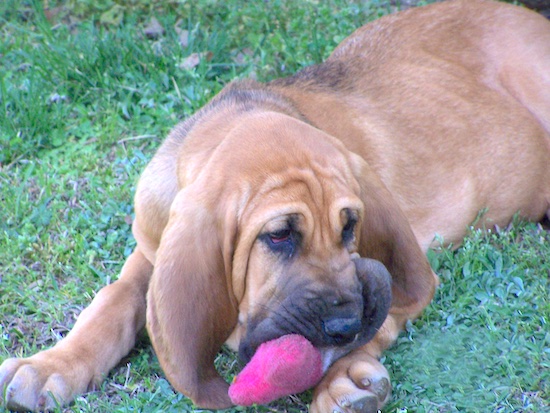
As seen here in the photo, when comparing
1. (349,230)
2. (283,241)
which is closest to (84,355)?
(283,241)

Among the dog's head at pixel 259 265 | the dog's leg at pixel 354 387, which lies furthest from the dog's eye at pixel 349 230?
the dog's leg at pixel 354 387

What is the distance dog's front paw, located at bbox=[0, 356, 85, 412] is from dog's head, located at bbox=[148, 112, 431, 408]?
60 centimetres

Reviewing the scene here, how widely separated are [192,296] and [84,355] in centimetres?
79

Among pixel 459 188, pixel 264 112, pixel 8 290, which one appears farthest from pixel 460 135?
pixel 8 290

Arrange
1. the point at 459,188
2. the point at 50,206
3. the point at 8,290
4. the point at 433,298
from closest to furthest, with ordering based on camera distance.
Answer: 1. the point at 433,298
2. the point at 8,290
3. the point at 459,188
4. the point at 50,206

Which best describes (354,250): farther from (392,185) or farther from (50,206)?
(50,206)

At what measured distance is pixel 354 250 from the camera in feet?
12.5

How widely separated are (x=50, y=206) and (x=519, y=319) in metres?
3.02

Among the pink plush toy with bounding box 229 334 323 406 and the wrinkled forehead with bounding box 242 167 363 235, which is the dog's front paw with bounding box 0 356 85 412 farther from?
the wrinkled forehead with bounding box 242 167 363 235

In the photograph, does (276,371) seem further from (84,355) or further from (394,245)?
(84,355)

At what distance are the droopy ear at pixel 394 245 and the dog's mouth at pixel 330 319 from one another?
12.6 inches

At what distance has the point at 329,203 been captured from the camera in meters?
3.63

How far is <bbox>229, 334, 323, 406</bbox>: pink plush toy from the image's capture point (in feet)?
11.2

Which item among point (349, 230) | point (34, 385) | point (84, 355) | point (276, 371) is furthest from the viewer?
point (84, 355)
